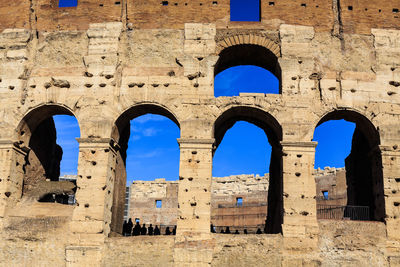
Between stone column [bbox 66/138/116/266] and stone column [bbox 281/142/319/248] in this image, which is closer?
stone column [bbox 281/142/319/248]

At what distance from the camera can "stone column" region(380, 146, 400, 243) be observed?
37.1 feet

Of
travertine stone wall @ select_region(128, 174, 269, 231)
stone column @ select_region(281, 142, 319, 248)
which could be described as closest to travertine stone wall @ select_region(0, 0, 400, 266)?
stone column @ select_region(281, 142, 319, 248)

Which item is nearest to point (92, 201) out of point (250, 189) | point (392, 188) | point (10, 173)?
point (10, 173)

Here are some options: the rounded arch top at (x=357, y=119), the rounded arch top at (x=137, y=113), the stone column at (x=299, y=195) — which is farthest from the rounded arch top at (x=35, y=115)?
the rounded arch top at (x=357, y=119)

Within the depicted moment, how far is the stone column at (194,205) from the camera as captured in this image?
36.5ft

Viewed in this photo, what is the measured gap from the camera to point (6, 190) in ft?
39.2

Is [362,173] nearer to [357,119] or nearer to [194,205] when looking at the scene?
[357,119]

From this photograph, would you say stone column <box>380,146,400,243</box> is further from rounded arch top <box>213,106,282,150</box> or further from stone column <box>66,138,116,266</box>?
stone column <box>66,138,116,266</box>

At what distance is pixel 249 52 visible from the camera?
13328 mm

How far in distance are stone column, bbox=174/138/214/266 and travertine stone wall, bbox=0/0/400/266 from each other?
0.08 ft

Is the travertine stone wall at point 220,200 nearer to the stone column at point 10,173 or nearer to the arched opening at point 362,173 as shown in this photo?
the arched opening at point 362,173

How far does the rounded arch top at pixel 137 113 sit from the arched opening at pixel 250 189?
1259 mm

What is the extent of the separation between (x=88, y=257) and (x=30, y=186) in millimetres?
3184

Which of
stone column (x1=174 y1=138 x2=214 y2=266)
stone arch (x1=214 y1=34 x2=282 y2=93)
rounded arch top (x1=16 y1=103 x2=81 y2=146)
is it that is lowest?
stone column (x1=174 y1=138 x2=214 y2=266)
